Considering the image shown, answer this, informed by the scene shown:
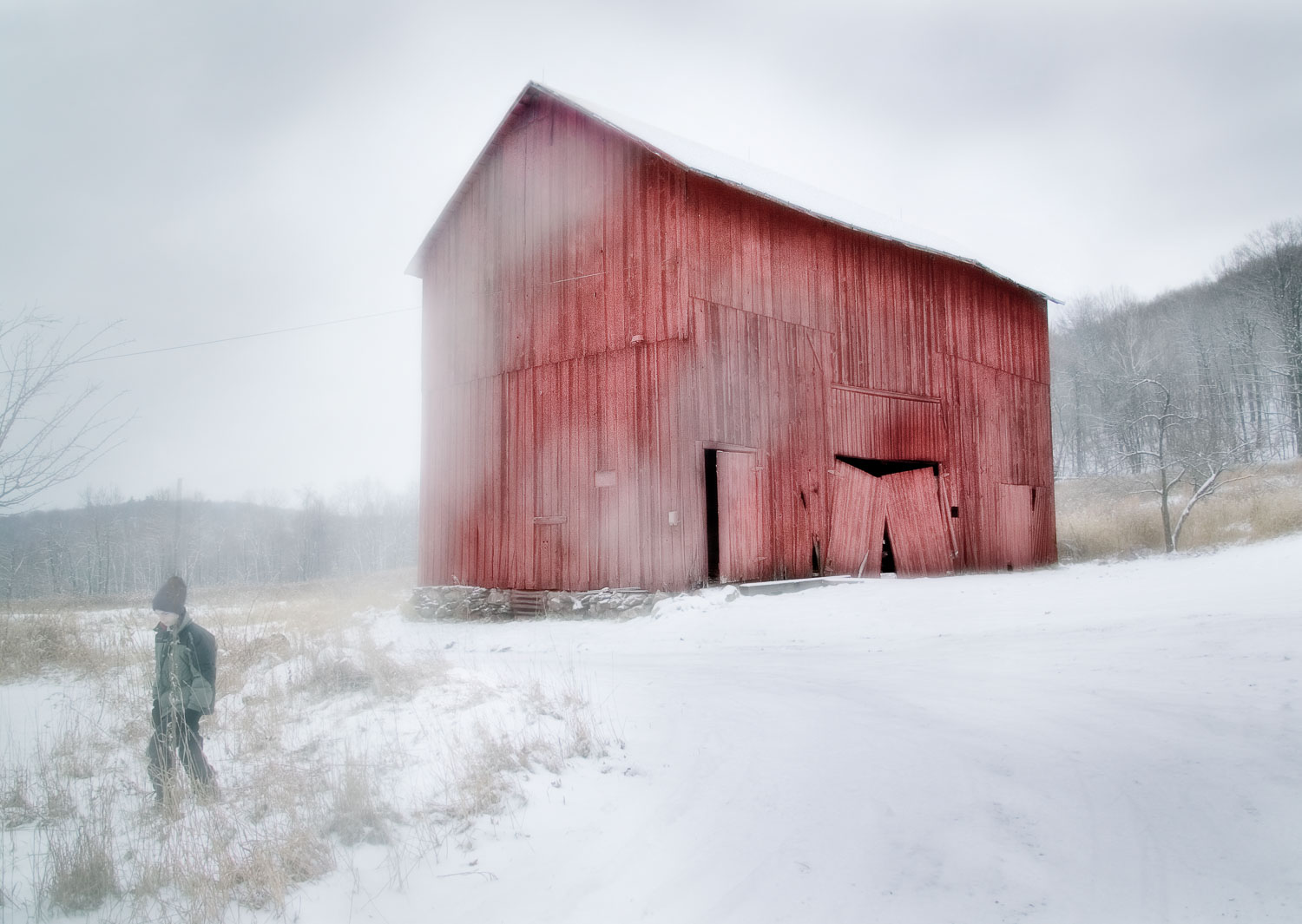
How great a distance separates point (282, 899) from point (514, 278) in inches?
532

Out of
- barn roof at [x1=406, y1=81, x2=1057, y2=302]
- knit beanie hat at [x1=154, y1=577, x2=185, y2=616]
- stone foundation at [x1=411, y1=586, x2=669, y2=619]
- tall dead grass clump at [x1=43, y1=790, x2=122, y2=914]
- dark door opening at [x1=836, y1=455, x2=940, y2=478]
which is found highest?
barn roof at [x1=406, y1=81, x2=1057, y2=302]

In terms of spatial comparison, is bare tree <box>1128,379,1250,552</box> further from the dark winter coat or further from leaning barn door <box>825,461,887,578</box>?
the dark winter coat

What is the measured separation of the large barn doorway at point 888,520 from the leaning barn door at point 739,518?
207 centimetres

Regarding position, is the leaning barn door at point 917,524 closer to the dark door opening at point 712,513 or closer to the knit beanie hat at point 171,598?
the dark door opening at point 712,513

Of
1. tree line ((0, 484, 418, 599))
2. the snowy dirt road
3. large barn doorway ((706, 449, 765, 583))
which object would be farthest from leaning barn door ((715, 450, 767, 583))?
tree line ((0, 484, 418, 599))

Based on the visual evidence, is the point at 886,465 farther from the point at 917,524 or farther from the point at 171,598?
the point at 171,598

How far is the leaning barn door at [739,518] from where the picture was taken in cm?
1375

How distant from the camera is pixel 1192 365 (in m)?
42.0

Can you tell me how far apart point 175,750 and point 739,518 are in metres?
9.89

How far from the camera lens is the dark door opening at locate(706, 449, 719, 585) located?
536 inches

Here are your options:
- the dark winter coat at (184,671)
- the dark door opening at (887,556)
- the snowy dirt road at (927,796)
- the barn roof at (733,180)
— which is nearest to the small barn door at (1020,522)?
the dark door opening at (887,556)

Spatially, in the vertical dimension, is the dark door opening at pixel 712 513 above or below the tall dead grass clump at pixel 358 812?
above

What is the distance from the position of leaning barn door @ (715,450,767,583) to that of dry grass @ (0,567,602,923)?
620 cm

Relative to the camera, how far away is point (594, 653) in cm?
998
